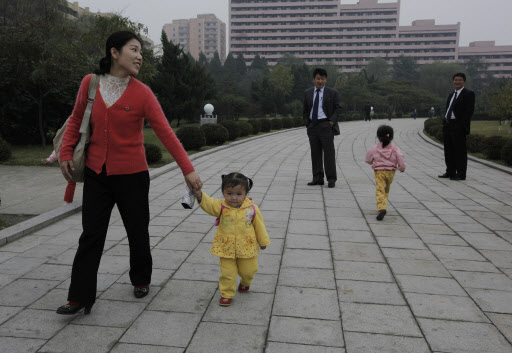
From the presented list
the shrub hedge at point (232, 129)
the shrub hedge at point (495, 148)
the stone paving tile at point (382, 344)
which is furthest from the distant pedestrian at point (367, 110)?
the stone paving tile at point (382, 344)

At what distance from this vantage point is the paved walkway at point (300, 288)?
2.53 m

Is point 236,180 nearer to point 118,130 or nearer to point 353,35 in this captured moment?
point 118,130

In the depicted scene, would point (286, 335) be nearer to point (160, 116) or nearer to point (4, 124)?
point (160, 116)

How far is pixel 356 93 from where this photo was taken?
54219 millimetres

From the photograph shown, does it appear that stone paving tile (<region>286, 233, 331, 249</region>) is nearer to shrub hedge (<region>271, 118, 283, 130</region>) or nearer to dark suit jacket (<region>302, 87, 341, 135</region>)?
dark suit jacket (<region>302, 87, 341, 135</region>)

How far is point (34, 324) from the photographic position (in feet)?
8.84

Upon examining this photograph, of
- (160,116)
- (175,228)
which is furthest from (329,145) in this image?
(160,116)

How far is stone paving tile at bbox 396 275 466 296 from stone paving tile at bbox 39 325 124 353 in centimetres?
210

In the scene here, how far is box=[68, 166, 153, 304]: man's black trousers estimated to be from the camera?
2795mm

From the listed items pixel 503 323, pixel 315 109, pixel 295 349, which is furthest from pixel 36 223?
pixel 315 109

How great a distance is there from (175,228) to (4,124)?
482 inches

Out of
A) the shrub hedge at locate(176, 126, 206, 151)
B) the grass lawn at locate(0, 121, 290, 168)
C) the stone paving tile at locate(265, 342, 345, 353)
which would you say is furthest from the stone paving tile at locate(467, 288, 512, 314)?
the shrub hedge at locate(176, 126, 206, 151)

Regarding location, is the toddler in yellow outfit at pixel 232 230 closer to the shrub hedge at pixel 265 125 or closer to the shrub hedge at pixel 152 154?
the shrub hedge at pixel 152 154

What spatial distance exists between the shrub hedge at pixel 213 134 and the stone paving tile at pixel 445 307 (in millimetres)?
12009
